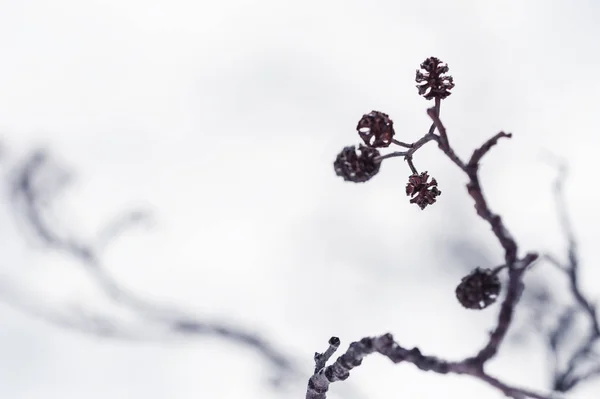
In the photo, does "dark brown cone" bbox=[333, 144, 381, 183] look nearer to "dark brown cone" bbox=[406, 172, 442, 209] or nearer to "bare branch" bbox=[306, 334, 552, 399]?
"dark brown cone" bbox=[406, 172, 442, 209]

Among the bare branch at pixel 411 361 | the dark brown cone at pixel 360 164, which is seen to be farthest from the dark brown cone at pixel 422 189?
the bare branch at pixel 411 361

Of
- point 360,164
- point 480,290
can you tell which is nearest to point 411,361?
point 480,290

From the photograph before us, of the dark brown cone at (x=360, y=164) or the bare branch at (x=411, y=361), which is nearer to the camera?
the bare branch at (x=411, y=361)

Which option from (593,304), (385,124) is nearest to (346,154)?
(385,124)

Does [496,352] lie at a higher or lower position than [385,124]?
lower

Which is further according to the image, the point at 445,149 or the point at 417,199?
the point at 417,199

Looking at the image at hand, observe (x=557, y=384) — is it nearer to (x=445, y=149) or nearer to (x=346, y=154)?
(x=445, y=149)

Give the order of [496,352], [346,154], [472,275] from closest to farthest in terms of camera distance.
Answer: [496,352], [472,275], [346,154]

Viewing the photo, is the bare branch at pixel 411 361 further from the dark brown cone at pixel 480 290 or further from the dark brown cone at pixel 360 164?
the dark brown cone at pixel 360 164
